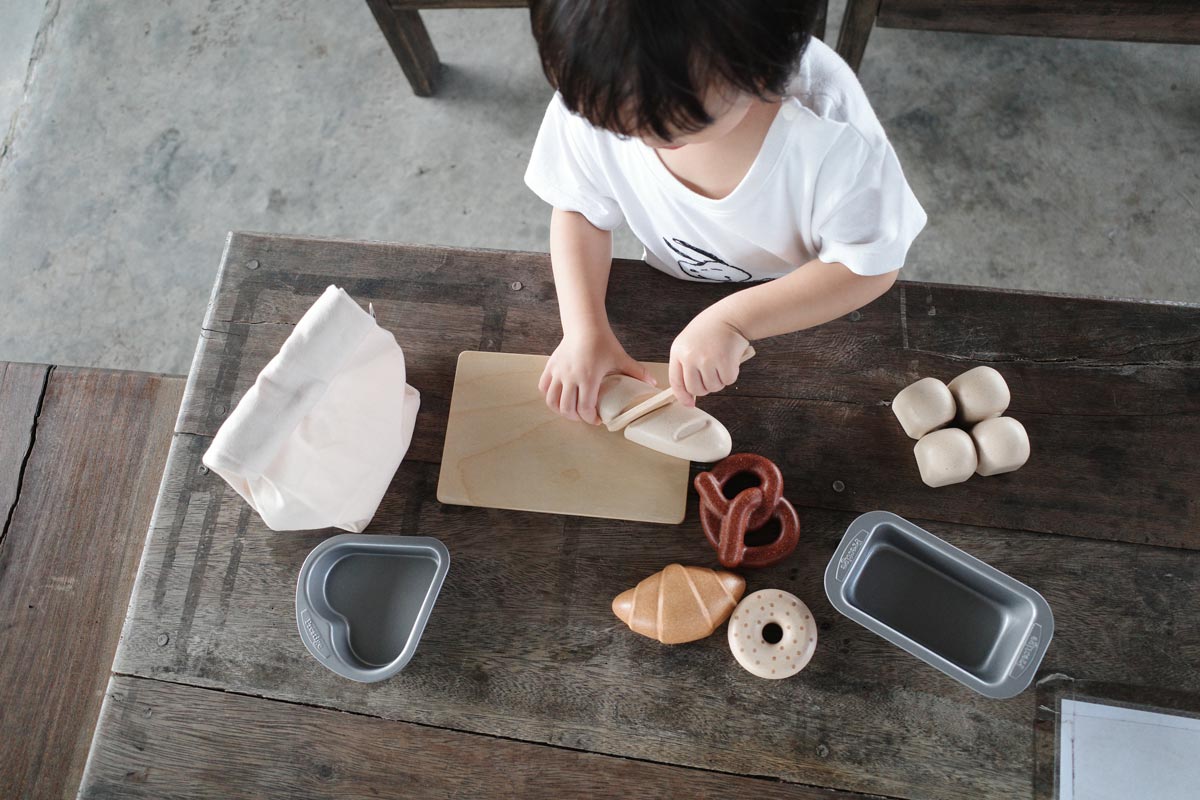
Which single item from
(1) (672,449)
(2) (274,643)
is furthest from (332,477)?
(1) (672,449)

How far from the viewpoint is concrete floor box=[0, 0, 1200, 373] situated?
1481 mm

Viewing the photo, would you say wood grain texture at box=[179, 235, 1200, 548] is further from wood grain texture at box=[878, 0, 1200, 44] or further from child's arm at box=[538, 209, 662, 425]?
wood grain texture at box=[878, 0, 1200, 44]

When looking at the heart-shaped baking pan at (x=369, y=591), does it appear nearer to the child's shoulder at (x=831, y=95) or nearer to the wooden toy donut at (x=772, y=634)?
the wooden toy donut at (x=772, y=634)

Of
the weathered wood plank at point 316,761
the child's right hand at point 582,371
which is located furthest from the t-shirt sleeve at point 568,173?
the weathered wood plank at point 316,761

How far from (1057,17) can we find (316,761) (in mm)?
1527

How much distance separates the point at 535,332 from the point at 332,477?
262 mm

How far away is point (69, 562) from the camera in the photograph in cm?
96

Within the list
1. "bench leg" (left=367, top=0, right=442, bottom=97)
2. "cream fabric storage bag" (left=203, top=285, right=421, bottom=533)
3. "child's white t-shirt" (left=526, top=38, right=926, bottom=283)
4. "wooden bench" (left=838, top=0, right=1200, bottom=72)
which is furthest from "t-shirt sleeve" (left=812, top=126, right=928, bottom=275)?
"bench leg" (left=367, top=0, right=442, bottom=97)

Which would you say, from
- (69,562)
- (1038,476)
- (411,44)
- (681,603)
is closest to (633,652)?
(681,603)

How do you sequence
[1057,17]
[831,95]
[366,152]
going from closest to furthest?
[831,95], [1057,17], [366,152]

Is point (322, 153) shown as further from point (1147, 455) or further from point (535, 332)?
point (1147, 455)

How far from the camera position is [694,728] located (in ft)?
2.26

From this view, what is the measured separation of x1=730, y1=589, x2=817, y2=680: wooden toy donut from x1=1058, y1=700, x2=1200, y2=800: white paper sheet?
9.3 inches

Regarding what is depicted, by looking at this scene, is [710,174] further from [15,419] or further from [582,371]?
[15,419]
